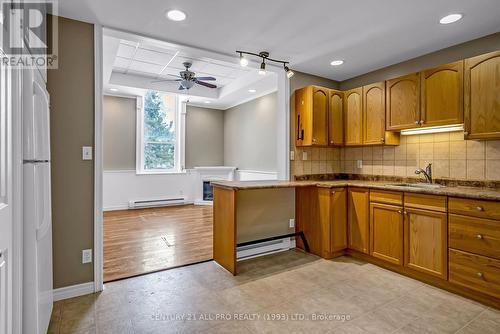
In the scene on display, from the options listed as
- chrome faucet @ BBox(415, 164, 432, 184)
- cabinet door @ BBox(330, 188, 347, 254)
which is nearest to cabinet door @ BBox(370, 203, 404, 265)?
cabinet door @ BBox(330, 188, 347, 254)

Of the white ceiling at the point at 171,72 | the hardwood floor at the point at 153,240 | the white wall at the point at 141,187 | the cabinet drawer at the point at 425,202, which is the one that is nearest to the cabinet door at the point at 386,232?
the cabinet drawer at the point at 425,202

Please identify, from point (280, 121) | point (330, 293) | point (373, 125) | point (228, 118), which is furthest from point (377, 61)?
point (228, 118)

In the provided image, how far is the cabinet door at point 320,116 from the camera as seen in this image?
140 inches

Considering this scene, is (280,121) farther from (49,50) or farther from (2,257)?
(2,257)

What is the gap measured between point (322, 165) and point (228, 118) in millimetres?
3973

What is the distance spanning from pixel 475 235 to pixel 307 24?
2.35m

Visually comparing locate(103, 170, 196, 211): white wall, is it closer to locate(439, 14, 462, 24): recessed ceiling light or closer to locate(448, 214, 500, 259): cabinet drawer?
locate(448, 214, 500, 259): cabinet drawer

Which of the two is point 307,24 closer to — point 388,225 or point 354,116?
point 354,116

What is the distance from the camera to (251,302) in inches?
89.4

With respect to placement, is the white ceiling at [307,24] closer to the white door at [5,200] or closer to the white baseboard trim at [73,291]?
the white door at [5,200]

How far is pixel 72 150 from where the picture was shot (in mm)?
2352

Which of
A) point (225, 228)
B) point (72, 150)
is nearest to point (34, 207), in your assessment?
point (72, 150)

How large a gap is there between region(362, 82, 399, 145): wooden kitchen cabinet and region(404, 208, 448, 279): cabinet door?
40.6 inches

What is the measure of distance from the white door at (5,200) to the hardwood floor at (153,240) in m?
1.58
